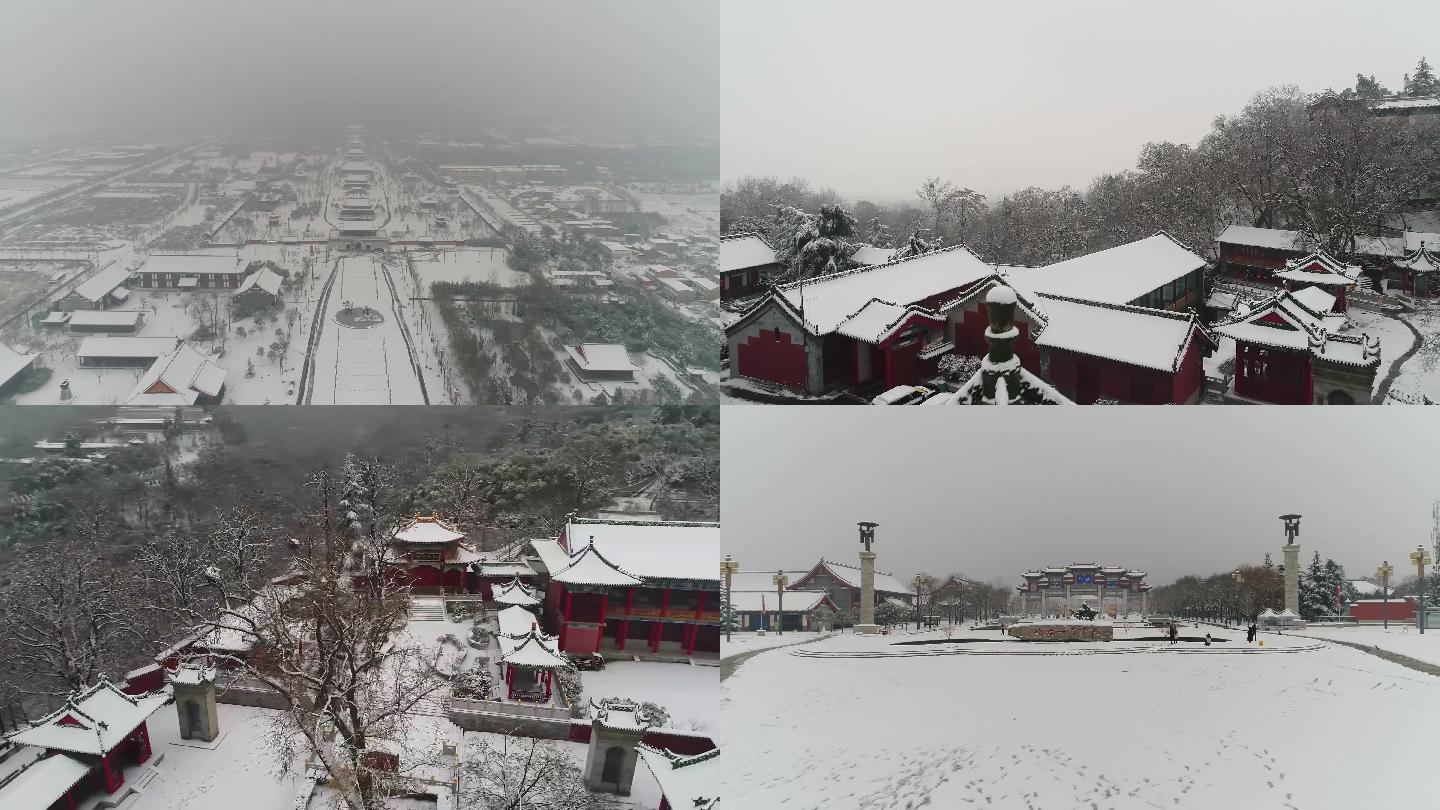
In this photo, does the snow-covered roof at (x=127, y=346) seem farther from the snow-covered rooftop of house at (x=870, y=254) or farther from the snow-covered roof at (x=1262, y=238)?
the snow-covered roof at (x=1262, y=238)

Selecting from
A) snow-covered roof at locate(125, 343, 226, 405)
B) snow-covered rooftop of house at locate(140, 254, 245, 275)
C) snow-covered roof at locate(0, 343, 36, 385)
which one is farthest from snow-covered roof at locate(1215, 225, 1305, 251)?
snow-covered roof at locate(0, 343, 36, 385)

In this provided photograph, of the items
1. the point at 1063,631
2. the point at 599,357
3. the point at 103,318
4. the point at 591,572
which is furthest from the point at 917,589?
the point at 103,318

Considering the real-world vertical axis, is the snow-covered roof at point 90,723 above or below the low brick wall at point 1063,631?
below

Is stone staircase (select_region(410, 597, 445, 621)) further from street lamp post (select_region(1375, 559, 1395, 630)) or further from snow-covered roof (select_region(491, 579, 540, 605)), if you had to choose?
street lamp post (select_region(1375, 559, 1395, 630))

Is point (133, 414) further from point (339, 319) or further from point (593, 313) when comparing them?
point (593, 313)

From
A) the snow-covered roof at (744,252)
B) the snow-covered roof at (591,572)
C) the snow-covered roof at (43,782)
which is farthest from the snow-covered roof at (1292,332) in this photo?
the snow-covered roof at (43,782)

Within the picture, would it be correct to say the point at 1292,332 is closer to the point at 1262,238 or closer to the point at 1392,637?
the point at 1262,238
